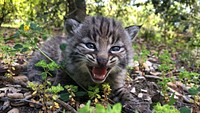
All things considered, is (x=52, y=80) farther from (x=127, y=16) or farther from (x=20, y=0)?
(x=127, y=16)

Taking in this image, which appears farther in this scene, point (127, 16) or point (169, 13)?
point (127, 16)

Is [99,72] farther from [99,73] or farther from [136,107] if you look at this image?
[136,107]

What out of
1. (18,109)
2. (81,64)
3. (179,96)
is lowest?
(179,96)

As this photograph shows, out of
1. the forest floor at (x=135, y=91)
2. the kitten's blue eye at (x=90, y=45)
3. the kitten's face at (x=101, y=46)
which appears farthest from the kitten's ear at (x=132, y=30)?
the kitten's blue eye at (x=90, y=45)

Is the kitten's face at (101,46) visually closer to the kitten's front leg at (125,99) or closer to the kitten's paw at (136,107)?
the kitten's front leg at (125,99)

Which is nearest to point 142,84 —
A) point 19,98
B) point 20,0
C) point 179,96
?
point 179,96

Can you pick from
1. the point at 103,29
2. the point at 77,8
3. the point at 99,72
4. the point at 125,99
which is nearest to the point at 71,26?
the point at 103,29

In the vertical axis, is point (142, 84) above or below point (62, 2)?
below
